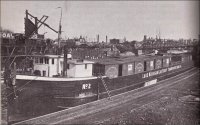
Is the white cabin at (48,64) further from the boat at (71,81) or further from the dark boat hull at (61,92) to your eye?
the dark boat hull at (61,92)

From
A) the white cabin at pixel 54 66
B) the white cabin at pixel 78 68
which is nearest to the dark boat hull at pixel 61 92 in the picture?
the white cabin at pixel 78 68

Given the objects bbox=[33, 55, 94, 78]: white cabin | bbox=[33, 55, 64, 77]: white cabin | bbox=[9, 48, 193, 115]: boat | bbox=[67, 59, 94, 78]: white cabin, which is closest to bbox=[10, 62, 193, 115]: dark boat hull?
bbox=[9, 48, 193, 115]: boat

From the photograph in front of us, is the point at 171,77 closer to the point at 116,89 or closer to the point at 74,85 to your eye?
the point at 116,89

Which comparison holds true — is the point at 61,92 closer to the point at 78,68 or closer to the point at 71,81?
the point at 71,81

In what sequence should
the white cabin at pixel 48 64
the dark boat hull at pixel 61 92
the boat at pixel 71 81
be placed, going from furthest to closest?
1. the white cabin at pixel 48 64
2. the boat at pixel 71 81
3. the dark boat hull at pixel 61 92

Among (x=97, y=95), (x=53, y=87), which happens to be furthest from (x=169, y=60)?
(x=53, y=87)

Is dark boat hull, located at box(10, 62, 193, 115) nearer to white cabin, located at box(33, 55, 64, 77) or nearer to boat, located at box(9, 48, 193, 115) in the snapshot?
boat, located at box(9, 48, 193, 115)

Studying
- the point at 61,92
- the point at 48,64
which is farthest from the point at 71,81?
the point at 48,64

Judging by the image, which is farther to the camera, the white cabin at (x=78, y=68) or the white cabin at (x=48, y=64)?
the white cabin at (x=78, y=68)
